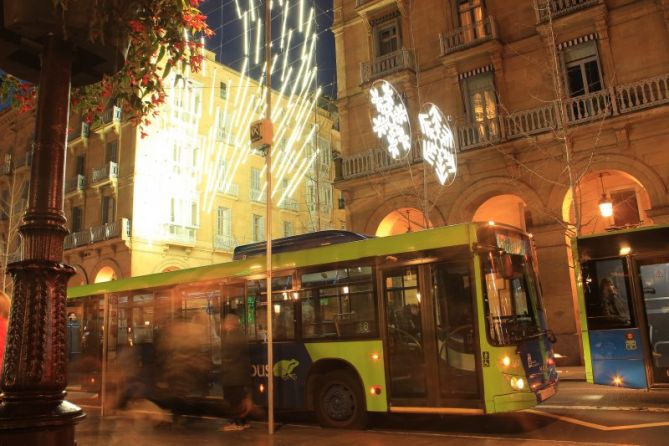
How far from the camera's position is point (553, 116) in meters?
17.2

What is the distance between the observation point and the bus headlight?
24.7 ft

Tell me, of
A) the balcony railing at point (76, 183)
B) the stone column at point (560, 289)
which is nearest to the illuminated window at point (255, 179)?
the balcony railing at point (76, 183)

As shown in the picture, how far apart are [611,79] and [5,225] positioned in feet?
121

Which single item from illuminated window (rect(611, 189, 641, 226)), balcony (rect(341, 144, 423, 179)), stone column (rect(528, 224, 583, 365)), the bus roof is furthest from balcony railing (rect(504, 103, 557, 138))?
the bus roof

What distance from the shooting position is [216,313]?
1066cm

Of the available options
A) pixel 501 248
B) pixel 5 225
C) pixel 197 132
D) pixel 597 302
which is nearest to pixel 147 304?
pixel 501 248

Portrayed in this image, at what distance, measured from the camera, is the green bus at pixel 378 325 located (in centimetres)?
778

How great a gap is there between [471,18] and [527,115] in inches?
188

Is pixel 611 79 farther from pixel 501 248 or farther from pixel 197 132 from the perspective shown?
pixel 197 132

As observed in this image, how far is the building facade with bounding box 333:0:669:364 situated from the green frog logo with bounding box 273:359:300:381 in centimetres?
930

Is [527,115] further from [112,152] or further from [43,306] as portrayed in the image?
[112,152]

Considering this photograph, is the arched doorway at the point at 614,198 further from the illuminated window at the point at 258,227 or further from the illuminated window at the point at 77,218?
the illuminated window at the point at 77,218

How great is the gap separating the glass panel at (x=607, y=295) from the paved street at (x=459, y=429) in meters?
1.52

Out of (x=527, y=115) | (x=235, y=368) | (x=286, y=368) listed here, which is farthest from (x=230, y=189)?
(x=235, y=368)
